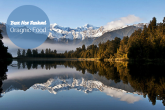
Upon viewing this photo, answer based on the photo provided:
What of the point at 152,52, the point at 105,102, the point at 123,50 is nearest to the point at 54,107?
the point at 105,102

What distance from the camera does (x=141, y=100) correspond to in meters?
10.1

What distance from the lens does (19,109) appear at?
322 inches

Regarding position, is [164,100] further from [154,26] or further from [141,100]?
[154,26]

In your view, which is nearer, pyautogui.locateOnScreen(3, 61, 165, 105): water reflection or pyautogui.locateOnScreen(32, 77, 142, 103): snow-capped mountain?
pyautogui.locateOnScreen(32, 77, 142, 103): snow-capped mountain

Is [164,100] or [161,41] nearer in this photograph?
[164,100]

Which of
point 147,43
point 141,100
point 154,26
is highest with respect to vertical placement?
point 154,26

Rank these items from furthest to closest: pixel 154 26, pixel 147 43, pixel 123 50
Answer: pixel 123 50 → pixel 154 26 → pixel 147 43

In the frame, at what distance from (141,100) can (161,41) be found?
76.8 metres

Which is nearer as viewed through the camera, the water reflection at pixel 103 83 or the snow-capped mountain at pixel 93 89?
the snow-capped mountain at pixel 93 89

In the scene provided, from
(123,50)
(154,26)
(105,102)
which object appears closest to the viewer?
(105,102)

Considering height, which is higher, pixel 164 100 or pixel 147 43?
pixel 147 43

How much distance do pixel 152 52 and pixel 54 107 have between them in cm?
8063

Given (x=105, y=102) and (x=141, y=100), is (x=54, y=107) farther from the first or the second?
(x=141, y=100)

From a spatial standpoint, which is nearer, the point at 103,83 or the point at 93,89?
the point at 93,89
